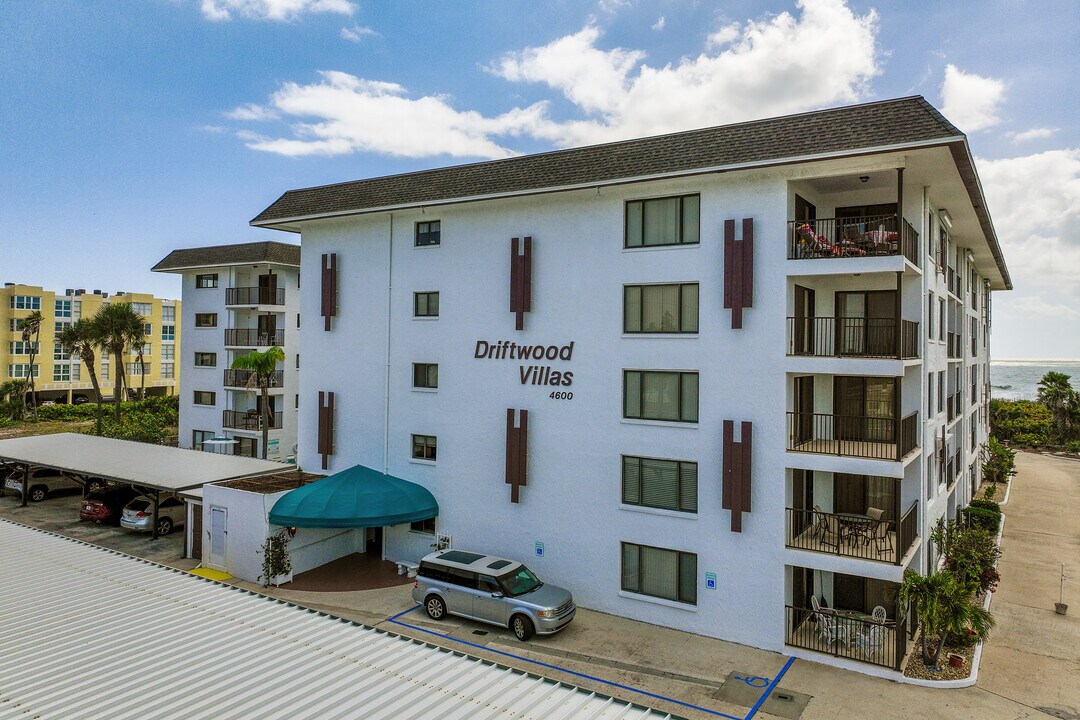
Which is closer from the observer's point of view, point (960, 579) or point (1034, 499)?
point (960, 579)

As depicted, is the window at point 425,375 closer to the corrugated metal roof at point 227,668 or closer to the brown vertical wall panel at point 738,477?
the brown vertical wall panel at point 738,477

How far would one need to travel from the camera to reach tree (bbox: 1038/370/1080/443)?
Result: 56.3 metres

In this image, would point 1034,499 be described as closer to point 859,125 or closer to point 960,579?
point 960,579

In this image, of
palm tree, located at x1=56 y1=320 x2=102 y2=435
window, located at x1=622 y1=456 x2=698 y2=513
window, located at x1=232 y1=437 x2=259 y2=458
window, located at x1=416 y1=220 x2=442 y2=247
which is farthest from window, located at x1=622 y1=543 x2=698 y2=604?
palm tree, located at x1=56 y1=320 x2=102 y2=435

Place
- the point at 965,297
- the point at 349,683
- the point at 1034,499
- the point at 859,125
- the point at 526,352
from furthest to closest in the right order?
the point at 1034,499, the point at 965,297, the point at 526,352, the point at 859,125, the point at 349,683

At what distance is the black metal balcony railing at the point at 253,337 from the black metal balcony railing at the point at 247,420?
418cm

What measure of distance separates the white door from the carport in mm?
1500

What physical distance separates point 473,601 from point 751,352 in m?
10.1

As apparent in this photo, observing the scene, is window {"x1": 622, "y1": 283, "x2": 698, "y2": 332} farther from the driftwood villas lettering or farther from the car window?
the car window

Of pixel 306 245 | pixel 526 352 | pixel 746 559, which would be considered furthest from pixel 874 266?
pixel 306 245

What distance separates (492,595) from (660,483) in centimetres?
555

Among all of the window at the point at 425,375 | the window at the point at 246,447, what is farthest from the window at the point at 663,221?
the window at the point at 246,447

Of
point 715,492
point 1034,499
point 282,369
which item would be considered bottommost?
point 1034,499

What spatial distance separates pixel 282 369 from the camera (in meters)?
41.5
